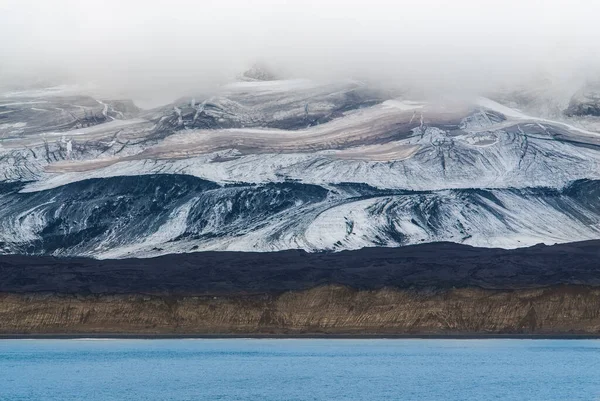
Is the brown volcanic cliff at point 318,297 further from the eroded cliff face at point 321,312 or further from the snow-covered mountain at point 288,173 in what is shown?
the snow-covered mountain at point 288,173

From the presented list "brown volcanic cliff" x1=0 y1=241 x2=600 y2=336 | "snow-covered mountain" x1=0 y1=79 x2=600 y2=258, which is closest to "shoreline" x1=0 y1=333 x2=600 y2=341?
"brown volcanic cliff" x1=0 y1=241 x2=600 y2=336

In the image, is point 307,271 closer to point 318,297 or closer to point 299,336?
point 318,297

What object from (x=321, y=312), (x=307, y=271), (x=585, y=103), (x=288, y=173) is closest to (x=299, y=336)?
(x=321, y=312)

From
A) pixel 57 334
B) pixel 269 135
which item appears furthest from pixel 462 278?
pixel 269 135

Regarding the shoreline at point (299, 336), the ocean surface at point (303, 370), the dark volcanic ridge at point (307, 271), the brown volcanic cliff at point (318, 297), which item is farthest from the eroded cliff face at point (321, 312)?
the ocean surface at point (303, 370)

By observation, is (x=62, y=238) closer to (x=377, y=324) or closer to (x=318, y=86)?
(x=318, y=86)
